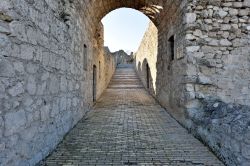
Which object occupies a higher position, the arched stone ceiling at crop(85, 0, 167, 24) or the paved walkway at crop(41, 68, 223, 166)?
the arched stone ceiling at crop(85, 0, 167, 24)

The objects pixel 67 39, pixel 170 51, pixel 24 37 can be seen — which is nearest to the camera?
pixel 24 37

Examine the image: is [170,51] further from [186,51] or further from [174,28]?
[186,51]

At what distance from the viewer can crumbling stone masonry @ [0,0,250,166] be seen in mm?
2615

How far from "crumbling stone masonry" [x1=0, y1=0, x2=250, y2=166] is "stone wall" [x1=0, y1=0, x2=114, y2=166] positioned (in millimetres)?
11

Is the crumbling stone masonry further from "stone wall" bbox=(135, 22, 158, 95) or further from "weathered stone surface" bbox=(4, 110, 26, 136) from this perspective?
"stone wall" bbox=(135, 22, 158, 95)

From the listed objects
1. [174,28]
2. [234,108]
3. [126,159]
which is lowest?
[126,159]

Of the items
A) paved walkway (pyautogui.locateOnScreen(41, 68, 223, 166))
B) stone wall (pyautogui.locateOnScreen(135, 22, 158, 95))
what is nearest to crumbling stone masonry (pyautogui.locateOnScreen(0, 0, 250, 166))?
paved walkway (pyautogui.locateOnScreen(41, 68, 223, 166))

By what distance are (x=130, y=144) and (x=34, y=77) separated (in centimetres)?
207

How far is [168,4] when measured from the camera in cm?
666

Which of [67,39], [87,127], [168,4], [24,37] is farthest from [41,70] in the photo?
[168,4]

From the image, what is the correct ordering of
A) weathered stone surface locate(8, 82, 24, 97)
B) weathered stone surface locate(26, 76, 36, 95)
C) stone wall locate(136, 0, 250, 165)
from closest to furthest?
weathered stone surface locate(8, 82, 24, 97) < weathered stone surface locate(26, 76, 36, 95) < stone wall locate(136, 0, 250, 165)

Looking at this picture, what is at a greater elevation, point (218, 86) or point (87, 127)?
point (218, 86)

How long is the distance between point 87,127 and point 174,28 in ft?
11.4

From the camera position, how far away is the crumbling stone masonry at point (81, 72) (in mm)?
2615
